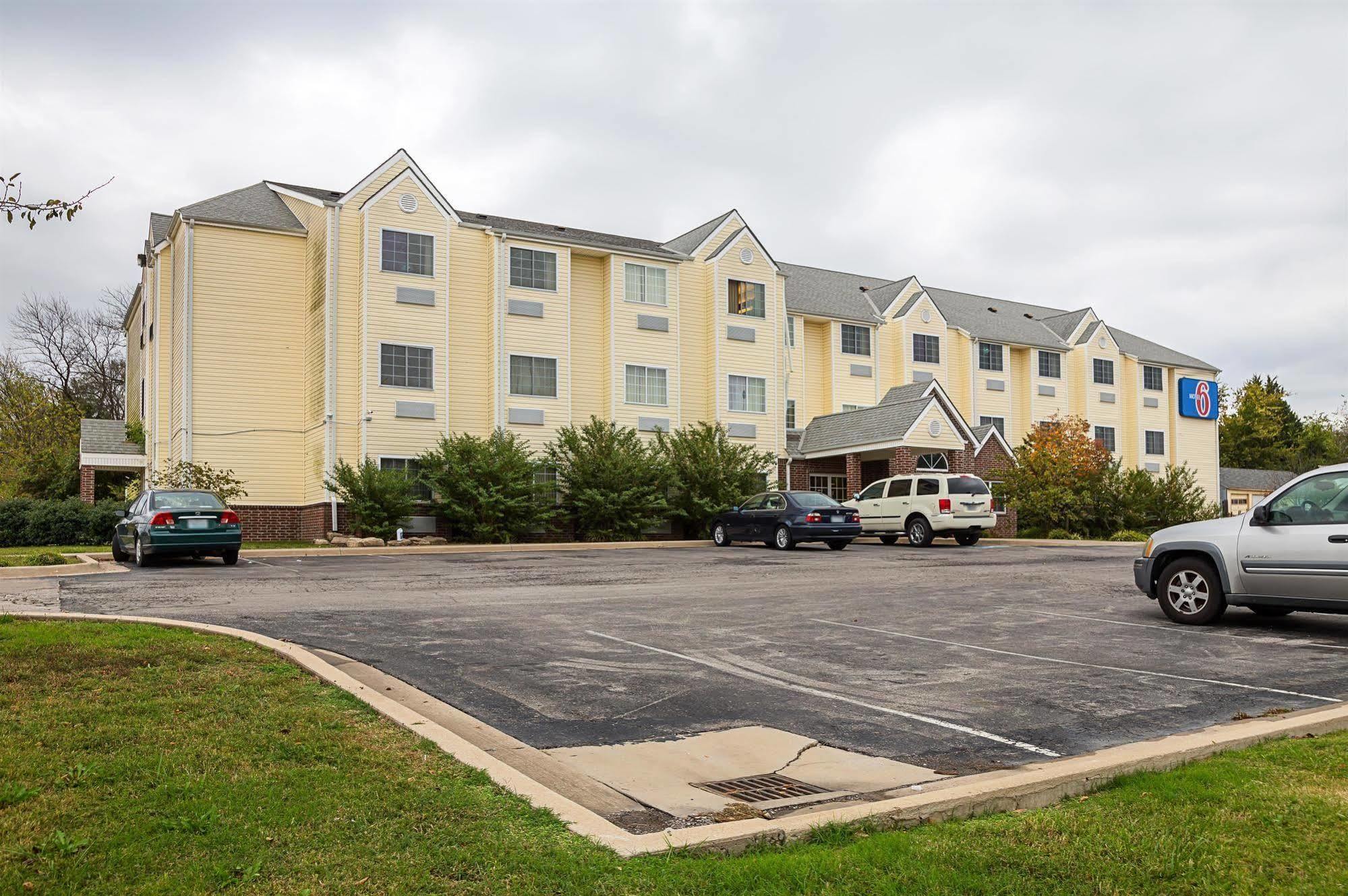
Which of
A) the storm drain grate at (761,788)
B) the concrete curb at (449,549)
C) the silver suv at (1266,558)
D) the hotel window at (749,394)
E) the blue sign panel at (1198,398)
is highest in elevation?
the blue sign panel at (1198,398)

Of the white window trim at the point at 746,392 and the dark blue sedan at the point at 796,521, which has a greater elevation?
the white window trim at the point at 746,392

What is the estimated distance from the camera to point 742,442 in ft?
118

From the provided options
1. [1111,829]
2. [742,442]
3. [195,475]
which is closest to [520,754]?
[1111,829]

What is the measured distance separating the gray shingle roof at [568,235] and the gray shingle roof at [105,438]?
14950 mm

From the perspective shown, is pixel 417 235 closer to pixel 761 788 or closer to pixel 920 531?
pixel 920 531

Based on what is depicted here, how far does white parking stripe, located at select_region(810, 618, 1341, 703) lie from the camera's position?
789 centimetres

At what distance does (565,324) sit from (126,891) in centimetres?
2987

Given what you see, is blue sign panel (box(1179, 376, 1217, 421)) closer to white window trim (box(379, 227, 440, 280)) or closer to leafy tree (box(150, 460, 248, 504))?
white window trim (box(379, 227, 440, 280))

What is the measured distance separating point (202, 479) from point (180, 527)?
9387 millimetres

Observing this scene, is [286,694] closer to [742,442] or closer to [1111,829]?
[1111,829]

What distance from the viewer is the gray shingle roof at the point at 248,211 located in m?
30.0

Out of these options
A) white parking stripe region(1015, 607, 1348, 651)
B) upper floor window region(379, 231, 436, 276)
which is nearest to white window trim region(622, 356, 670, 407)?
upper floor window region(379, 231, 436, 276)

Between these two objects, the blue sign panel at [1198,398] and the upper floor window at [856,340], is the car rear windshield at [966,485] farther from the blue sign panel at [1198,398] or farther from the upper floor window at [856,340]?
the blue sign panel at [1198,398]

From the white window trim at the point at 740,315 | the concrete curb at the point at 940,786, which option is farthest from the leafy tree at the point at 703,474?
the concrete curb at the point at 940,786
